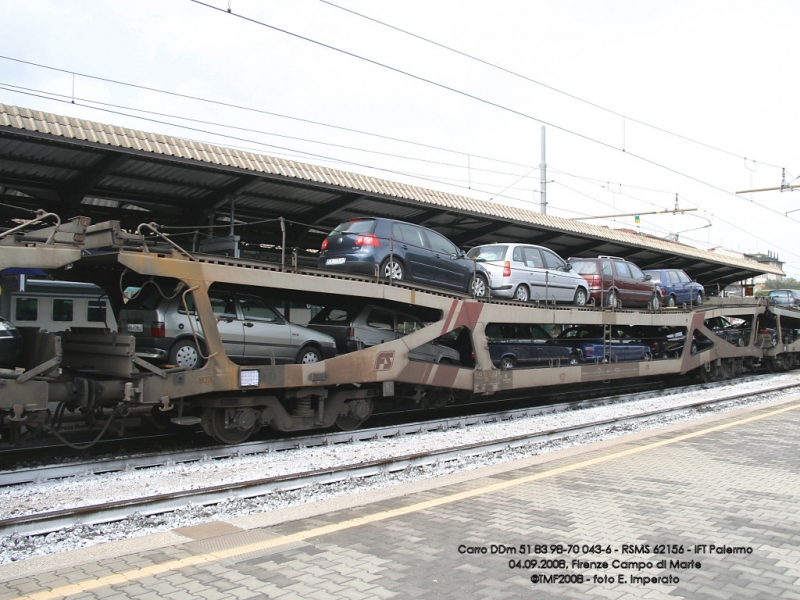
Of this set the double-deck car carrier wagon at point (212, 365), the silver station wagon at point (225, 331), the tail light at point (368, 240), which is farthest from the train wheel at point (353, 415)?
the tail light at point (368, 240)

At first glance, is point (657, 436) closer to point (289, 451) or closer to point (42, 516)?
point (289, 451)

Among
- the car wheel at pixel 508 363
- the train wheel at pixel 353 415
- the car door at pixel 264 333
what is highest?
the car door at pixel 264 333

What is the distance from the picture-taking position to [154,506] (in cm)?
591

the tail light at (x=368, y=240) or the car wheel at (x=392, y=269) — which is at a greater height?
the tail light at (x=368, y=240)

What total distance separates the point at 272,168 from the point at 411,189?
404 cm

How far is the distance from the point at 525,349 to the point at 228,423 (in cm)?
738

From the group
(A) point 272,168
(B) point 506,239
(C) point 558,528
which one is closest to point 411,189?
(A) point 272,168

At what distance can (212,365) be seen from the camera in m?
8.32

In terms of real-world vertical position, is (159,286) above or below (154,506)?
above

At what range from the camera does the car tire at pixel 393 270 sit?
10.8 m

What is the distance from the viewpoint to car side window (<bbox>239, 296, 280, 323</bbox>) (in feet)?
31.4

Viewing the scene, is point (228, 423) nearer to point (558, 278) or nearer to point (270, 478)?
point (270, 478)

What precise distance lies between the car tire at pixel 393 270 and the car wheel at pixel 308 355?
66.9 inches

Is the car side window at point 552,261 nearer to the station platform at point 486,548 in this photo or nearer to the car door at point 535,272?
the car door at point 535,272
